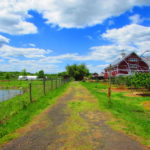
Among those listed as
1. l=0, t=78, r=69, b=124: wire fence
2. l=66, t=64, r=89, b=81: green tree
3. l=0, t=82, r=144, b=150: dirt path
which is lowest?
l=0, t=82, r=144, b=150: dirt path

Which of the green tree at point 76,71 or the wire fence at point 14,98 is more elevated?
the green tree at point 76,71

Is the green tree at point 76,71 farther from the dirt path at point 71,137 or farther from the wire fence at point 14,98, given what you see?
the dirt path at point 71,137

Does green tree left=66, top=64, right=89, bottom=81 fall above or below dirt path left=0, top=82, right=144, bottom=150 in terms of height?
above

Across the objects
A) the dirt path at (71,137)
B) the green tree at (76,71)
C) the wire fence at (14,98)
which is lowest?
the dirt path at (71,137)

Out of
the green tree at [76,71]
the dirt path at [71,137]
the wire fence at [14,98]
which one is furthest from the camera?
the green tree at [76,71]

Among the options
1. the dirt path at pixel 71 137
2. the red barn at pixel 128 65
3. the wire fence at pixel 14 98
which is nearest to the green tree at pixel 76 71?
the red barn at pixel 128 65

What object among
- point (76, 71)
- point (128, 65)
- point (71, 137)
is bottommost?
point (71, 137)

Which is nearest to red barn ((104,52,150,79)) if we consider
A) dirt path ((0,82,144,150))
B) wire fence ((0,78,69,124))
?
wire fence ((0,78,69,124))

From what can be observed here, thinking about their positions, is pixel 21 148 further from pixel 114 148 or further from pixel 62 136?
pixel 114 148

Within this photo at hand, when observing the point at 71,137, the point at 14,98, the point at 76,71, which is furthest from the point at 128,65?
the point at 71,137

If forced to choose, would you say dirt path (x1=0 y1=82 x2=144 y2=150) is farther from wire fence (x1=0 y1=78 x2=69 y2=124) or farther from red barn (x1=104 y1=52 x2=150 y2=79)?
red barn (x1=104 y1=52 x2=150 y2=79)

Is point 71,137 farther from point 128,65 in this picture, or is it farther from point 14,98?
point 128,65

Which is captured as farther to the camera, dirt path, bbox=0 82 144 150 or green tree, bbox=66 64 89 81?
green tree, bbox=66 64 89 81

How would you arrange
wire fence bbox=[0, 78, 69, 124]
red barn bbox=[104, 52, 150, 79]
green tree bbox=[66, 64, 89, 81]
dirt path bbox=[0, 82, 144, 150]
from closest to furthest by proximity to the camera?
dirt path bbox=[0, 82, 144, 150] < wire fence bbox=[0, 78, 69, 124] < red barn bbox=[104, 52, 150, 79] < green tree bbox=[66, 64, 89, 81]
